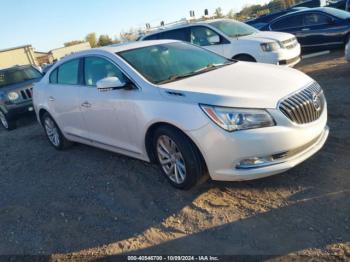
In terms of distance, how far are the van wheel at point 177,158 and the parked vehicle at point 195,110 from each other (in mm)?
10

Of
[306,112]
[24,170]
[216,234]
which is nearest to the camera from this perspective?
[216,234]

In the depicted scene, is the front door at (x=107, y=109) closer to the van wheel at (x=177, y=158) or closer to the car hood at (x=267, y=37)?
the van wheel at (x=177, y=158)

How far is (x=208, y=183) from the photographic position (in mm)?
4262

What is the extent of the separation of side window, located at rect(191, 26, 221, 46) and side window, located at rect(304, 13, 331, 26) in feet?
13.7

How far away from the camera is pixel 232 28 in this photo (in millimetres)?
10047

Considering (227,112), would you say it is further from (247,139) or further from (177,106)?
(177,106)

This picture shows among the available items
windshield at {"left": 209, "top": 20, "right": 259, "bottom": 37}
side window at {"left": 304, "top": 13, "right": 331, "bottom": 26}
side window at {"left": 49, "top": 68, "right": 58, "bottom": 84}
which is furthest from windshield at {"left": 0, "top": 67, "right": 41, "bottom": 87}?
side window at {"left": 304, "top": 13, "right": 331, "bottom": 26}

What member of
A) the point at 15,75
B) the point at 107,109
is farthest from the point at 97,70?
the point at 15,75

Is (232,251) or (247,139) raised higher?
(247,139)

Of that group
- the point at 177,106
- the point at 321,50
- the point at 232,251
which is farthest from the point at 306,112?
the point at 321,50

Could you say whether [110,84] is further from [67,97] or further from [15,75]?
[15,75]

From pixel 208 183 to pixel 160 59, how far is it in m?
1.72

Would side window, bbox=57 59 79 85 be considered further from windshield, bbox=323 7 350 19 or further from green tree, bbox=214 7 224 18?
green tree, bbox=214 7 224 18

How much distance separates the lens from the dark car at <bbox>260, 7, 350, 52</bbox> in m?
11.2
